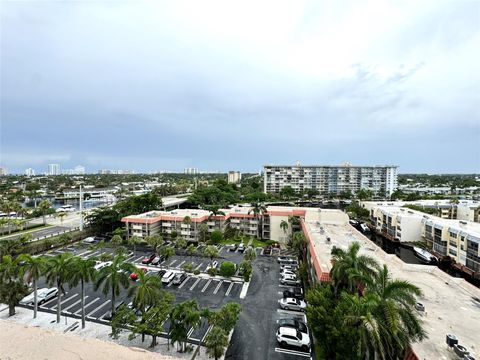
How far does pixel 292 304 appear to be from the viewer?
23719mm

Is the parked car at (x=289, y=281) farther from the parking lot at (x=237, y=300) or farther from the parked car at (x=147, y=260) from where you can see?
the parked car at (x=147, y=260)

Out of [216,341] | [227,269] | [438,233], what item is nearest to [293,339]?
[216,341]

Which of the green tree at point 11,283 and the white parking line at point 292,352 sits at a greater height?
the green tree at point 11,283

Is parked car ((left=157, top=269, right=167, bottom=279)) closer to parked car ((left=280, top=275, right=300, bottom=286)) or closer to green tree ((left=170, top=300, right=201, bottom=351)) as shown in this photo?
parked car ((left=280, top=275, right=300, bottom=286))

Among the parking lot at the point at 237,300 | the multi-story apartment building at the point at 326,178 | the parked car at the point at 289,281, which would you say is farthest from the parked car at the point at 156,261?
the multi-story apartment building at the point at 326,178

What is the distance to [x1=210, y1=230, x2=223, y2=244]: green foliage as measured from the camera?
1750 inches

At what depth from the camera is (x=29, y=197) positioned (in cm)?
11119

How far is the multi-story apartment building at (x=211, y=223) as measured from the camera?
46812mm

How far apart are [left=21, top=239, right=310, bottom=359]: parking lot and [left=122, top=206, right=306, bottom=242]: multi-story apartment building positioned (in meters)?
10.4

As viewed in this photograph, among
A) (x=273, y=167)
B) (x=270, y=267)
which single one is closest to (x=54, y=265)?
(x=270, y=267)

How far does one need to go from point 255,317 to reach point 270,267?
12.3 meters

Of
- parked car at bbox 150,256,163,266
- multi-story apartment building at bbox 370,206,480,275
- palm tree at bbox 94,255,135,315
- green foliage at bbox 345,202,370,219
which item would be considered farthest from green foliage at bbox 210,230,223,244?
green foliage at bbox 345,202,370,219

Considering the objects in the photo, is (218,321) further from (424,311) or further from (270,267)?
(270,267)

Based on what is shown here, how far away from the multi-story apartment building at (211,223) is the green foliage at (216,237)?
3.50m
